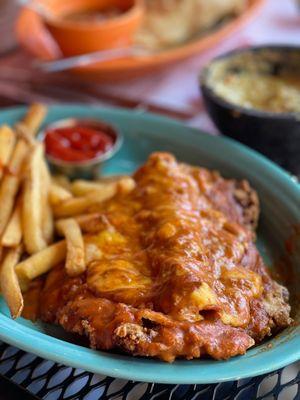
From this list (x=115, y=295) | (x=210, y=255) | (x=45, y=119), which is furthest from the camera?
(x=45, y=119)

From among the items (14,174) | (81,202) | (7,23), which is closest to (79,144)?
(14,174)

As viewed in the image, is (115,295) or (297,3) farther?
(297,3)

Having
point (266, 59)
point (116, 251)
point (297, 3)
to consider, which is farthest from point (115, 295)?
point (297, 3)

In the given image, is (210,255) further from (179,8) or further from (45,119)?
(179,8)

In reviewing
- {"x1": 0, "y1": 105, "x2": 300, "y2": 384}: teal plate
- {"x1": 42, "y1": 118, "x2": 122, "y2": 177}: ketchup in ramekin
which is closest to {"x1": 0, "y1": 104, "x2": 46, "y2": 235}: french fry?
{"x1": 42, "y1": 118, "x2": 122, "y2": 177}: ketchup in ramekin

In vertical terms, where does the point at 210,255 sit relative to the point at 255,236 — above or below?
above

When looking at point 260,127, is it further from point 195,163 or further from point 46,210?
point 46,210
